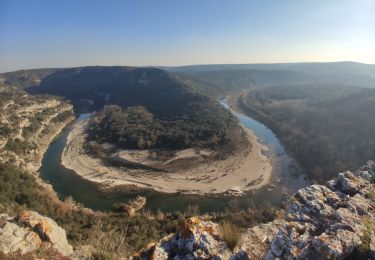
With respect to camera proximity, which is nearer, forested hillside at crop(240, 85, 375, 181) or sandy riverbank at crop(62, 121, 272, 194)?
sandy riverbank at crop(62, 121, 272, 194)

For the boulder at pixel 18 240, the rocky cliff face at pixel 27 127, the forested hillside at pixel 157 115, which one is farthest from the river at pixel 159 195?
the boulder at pixel 18 240

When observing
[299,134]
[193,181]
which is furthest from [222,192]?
[299,134]

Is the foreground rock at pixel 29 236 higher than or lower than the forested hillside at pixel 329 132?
higher

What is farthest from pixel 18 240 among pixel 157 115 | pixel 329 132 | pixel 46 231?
pixel 157 115

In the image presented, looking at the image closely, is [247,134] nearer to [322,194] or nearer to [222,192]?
[222,192]

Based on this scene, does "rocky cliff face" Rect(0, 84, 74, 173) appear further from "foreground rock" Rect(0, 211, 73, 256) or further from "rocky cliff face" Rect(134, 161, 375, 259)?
"rocky cliff face" Rect(134, 161, 375, 259)

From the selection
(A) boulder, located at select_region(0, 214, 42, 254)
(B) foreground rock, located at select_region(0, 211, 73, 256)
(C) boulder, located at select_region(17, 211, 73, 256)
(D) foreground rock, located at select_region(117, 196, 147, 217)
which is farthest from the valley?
(A) boulder, located at select_region(0, 214, 42, 254)

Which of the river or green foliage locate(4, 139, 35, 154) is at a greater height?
green foliage locate(4, 139, 35, 154)

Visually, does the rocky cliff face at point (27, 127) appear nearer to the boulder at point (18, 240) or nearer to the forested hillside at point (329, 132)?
the boulder at point (18, 240)
